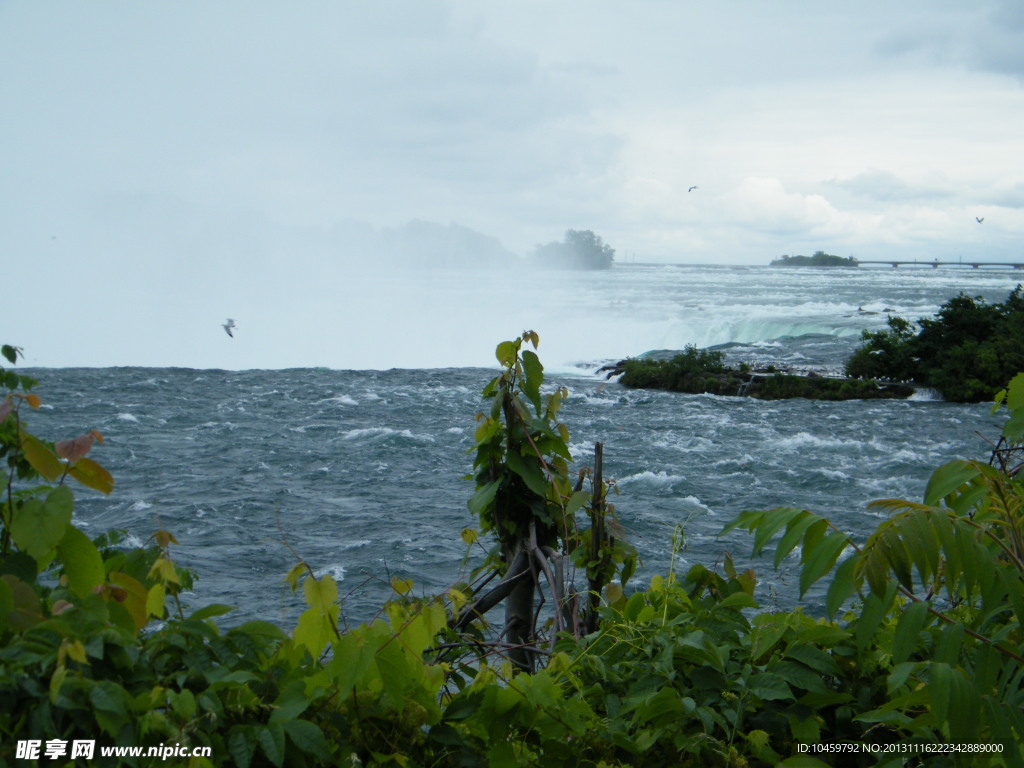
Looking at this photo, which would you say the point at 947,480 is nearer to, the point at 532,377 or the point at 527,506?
the point at 532,377

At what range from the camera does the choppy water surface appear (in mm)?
9750

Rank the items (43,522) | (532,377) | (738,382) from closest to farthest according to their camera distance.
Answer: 1. (43,522)
2. (532,377)
3. (738,382)

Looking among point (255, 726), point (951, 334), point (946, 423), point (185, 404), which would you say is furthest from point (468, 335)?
point (255, 726)

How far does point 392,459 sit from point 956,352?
12.7 metres

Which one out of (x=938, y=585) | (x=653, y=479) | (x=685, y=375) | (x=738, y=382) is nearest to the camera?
(x=938, y=585)

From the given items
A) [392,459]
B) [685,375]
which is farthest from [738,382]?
[392,459]

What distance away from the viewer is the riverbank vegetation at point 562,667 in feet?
4.12

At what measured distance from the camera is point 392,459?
1481 centimetres

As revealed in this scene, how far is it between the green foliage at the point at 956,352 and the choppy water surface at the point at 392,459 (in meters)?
0.89

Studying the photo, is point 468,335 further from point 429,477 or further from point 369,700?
point 369,700

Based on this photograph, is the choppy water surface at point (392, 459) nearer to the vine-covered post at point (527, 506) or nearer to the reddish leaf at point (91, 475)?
the vine-covered post at point (527, 506)

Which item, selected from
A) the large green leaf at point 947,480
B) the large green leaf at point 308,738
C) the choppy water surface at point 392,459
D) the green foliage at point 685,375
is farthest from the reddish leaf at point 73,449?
the green foliage at point 685,375

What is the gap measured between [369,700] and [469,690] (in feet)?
0.82

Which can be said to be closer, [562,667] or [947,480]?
[947,480]
